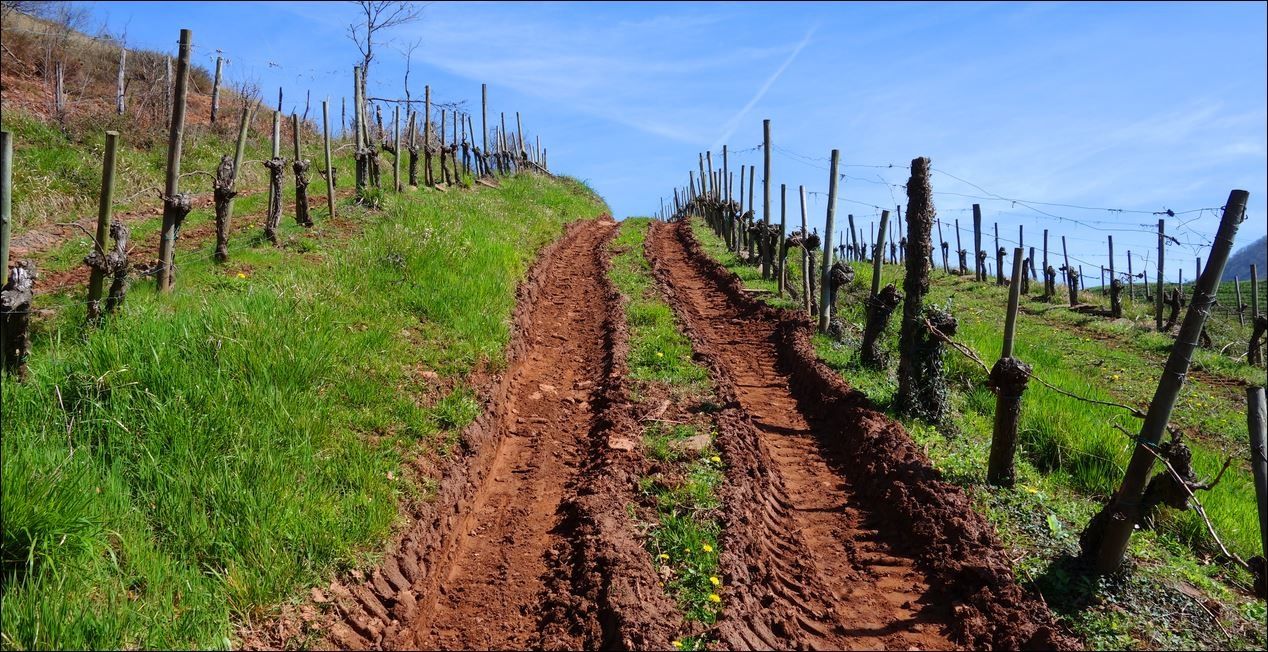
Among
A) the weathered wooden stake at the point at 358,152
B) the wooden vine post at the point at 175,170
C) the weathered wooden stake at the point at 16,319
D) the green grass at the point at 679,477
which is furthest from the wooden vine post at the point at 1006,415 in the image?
the weathered wooden stake at the point at 358,152

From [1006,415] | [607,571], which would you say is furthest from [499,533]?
[1006,415]

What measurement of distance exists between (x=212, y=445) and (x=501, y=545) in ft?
6.20

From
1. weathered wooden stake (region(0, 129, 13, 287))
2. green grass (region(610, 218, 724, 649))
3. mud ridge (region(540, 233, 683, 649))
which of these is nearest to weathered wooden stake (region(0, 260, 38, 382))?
weathered wooden stake (region(0, 129, 13, 287))

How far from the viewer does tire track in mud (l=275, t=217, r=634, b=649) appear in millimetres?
3936

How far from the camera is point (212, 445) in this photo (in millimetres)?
4500

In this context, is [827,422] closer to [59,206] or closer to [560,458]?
[560,458]

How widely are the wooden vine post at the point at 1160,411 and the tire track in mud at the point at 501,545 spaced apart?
9.66ft

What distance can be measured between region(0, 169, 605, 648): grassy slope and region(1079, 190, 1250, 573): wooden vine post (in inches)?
175

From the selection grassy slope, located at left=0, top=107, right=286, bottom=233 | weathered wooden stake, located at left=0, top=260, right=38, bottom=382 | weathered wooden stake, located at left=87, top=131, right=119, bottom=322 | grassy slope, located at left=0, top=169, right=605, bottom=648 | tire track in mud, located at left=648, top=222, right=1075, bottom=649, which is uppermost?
grassy slope, located at left=0, top=107, right=286, bottom=233

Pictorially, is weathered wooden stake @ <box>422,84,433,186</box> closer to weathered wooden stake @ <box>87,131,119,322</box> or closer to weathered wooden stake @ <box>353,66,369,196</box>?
weathered wooden stake @ <box>353,66,369,196</box>

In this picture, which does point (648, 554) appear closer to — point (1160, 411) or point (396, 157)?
point (1160, 411)

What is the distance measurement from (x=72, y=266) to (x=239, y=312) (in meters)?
5.04

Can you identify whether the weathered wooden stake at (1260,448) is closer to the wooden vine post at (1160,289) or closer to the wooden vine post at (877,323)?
the wooden vine post at (877,323)

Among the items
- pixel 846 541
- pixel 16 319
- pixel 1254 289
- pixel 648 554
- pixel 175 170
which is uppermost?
pixel 175 170
